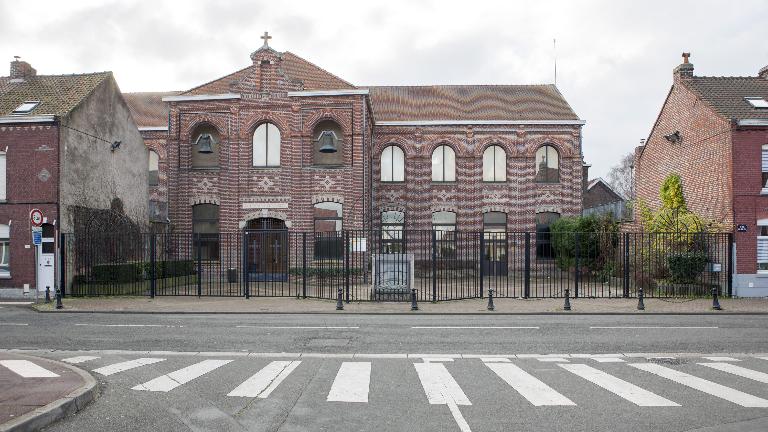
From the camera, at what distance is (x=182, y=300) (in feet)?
65.1

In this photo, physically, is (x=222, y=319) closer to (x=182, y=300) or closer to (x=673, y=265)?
(x=182, y=300)

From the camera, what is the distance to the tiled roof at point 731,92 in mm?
21672

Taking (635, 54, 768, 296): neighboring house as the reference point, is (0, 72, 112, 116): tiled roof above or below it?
above

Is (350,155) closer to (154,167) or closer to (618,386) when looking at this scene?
(154,167)

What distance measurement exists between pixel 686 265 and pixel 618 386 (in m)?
15.1

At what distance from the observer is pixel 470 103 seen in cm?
3388

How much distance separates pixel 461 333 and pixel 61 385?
7.85 m

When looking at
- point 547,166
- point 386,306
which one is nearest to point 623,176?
point 547,166

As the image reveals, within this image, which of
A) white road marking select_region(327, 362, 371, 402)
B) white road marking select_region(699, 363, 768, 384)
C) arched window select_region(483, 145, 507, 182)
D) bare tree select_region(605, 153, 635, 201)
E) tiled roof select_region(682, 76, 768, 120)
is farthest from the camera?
bare tree select_region(605, 153, 635, 201)

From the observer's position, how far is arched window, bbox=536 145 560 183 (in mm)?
32406

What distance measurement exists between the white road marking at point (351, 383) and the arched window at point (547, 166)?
25134mm

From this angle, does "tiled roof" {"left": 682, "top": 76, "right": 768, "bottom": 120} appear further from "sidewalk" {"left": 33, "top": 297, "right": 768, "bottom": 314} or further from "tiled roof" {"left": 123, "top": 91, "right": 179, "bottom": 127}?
"tiled roof" {"left": 123, "top": 91, "right": 179, "bottom": 127}

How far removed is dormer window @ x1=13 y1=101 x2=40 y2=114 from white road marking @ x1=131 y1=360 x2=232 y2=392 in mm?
17712

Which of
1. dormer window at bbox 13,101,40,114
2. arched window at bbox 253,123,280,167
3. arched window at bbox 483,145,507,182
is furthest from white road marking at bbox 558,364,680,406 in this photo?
arched window at bbox 483,145,507,182
